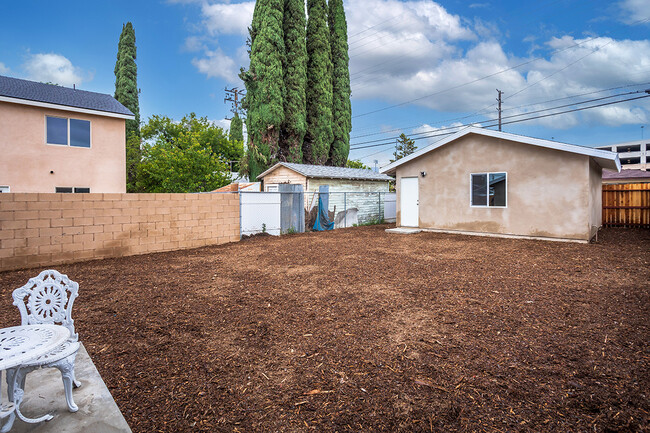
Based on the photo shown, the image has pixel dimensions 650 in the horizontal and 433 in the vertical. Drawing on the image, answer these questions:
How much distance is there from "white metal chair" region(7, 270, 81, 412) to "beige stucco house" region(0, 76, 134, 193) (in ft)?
41.0

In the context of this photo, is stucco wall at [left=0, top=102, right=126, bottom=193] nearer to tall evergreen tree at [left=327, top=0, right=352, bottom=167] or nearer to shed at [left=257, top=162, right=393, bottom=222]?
shed at [left=257, top=162, right=393, bottom=222]

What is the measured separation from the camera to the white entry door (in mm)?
14203

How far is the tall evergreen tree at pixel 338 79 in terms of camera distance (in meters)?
28.1

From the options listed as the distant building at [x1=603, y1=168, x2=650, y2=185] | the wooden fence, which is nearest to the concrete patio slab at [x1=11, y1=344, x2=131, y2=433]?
the wooden fence

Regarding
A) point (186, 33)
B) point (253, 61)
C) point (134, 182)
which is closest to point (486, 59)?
point (253, 61)

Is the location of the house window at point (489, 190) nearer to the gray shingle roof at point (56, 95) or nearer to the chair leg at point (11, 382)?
the chair leg at point (11, 382)

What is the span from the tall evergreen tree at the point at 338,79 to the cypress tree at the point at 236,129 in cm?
1500

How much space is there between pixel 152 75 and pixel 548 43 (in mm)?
31874

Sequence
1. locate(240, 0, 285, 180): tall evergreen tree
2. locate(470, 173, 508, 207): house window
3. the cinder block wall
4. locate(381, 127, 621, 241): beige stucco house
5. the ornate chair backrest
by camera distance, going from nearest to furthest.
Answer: the ornate chair backrest, the cinder block wall, locate(381, 127, 621, 241): beige stucco house, locate(470, 173, 508, 207): house window, locate(240, 0, 285, 180): tall evergreen tree

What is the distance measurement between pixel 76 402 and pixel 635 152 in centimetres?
8427

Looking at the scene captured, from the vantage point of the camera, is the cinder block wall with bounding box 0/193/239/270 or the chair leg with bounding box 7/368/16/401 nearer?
the chair leg with bounding box 7/368/16/401

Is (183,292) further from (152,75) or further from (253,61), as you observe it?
(152,75)

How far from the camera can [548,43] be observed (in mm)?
20078

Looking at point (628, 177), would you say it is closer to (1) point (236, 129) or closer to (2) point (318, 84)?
(2) point (318, 84)
